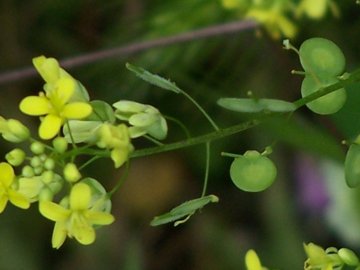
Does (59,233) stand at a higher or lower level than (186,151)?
higher

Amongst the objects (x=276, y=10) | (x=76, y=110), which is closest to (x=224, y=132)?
(x=76, y=110)

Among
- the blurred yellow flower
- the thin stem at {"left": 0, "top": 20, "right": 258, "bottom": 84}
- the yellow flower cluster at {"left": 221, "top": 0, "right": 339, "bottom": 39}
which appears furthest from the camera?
the thin stem at {"left": 0, "top": 20, "right": 258, "bottom": 84}

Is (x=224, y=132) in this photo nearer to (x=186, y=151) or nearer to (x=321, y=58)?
(x=321, y=58)

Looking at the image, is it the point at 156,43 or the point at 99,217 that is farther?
the point at 156,43

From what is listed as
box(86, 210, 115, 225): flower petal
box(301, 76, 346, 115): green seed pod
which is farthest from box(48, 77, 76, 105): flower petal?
box(301, 76, 346, 115): green seed pod

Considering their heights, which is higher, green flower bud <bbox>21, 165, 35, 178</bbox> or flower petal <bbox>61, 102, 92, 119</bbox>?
flower petal <bbox>61, 102, 92, 119</bbox>

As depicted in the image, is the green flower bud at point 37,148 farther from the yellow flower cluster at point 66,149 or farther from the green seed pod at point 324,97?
the green seed pod at point 324,97

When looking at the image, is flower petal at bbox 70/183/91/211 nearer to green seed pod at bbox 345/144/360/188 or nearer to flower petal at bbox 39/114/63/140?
flower petal at bbox 39/114/63/140
